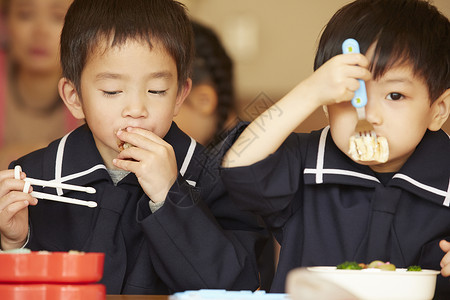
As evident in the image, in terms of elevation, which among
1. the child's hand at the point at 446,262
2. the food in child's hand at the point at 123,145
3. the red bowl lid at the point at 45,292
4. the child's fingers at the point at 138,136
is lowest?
the red bowl lid at the point at 45,292

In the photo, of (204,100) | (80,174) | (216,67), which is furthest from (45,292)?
(216,67)

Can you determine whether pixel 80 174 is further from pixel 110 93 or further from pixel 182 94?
pixel 182 94

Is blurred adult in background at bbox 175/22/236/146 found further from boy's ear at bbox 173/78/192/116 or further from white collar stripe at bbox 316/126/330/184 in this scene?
white collar stripe at bbox 316/126/330/184

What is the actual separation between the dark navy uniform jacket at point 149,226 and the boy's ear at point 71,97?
2.5 inches

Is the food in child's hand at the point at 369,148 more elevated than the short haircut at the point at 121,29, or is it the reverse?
the short haircut at the point at 121,29

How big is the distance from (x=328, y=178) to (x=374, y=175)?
14 cm

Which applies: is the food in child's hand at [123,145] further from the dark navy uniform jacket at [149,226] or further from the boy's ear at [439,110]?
the boy's ear at [439,110]

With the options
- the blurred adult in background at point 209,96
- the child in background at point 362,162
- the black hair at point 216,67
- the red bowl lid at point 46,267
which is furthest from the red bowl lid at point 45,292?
the black hair at point 216,67

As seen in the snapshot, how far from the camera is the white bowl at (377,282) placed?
3.19ft

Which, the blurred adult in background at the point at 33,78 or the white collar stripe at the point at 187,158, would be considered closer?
the white collar stripe at the point at 187,158

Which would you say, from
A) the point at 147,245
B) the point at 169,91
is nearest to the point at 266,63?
the point at 169,91

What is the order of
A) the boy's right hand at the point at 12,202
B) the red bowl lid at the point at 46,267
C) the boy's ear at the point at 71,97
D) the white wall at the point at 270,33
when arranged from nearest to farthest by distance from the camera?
the red bowl lid at the point at 46,267 → the boy's right hand at the point at 12,202 → the boy's ear at the point at 71,97 → the white wall at the point at 270,33

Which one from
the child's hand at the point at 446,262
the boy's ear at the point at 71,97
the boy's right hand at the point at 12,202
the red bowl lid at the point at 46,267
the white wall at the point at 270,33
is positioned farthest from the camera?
the white wall at the point at 270,33

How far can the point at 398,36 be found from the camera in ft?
4.65
